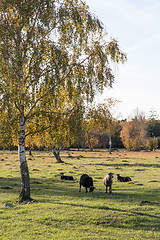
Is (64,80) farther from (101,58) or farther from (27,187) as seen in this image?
(27,187)

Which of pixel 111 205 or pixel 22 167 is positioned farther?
pixel 22 167

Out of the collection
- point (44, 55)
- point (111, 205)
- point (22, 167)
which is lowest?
point (111, 205)

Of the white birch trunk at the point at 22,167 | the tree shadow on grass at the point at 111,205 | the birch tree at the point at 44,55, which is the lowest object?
the tree shadow on grass at the point at 111,205

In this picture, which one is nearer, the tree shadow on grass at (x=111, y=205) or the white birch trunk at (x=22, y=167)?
the tree shadow on grass at (x=111, y=205)

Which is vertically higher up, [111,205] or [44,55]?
[44,55]

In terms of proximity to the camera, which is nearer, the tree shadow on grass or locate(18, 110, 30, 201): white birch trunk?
the tree shadow on grass

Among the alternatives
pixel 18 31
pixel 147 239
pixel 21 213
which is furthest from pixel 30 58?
pixel 147 239

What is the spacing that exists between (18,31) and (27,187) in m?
10.7

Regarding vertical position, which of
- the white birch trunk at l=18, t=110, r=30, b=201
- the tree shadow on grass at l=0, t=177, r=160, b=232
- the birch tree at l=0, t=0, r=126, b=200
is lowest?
the tree shadow on grass at l=0, t=177, r=160, b=232

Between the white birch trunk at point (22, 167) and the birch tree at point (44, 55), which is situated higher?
the birch tree at point (44, 55)

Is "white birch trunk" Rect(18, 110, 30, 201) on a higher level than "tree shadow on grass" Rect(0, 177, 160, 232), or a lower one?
higher

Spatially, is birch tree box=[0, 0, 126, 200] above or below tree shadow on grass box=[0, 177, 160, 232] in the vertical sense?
above

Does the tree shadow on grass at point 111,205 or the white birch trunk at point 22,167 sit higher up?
the white birch trunk at point 22,167

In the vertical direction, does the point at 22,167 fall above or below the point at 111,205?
above
